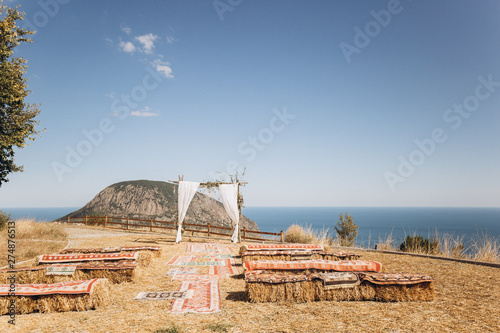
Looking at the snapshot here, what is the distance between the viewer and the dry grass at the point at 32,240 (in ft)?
32.3

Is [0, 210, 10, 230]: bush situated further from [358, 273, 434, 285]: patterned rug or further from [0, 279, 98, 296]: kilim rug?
[358, 273, 434, 285]: patterned rug

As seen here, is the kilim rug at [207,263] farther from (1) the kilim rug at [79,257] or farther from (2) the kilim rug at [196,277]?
(1) the kilim rug at [79,257]

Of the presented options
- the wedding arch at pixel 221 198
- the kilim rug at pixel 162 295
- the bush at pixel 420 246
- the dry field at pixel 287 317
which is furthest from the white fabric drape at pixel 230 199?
the bush at pixel 420 246

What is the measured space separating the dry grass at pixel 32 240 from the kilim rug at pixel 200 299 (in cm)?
679

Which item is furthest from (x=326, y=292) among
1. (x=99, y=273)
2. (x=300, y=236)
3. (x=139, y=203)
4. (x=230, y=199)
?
(x=139, y=203)

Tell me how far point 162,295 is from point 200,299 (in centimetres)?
87

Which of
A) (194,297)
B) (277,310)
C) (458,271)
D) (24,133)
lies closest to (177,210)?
(24,133)

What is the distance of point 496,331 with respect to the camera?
155 inches

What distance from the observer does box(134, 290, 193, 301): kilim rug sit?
5.41 m

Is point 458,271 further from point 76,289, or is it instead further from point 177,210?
point 177,210

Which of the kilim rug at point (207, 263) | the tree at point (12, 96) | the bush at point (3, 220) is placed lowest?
the kilim rug at point (207, 263)

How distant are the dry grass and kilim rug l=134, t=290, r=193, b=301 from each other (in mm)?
6176

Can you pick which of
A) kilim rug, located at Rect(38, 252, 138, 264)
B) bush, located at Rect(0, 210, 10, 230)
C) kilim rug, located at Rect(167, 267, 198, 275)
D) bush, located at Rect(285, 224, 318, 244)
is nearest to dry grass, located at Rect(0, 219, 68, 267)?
bush, located at Rect(0, 210, 10, 230)

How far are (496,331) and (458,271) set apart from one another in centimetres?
450
